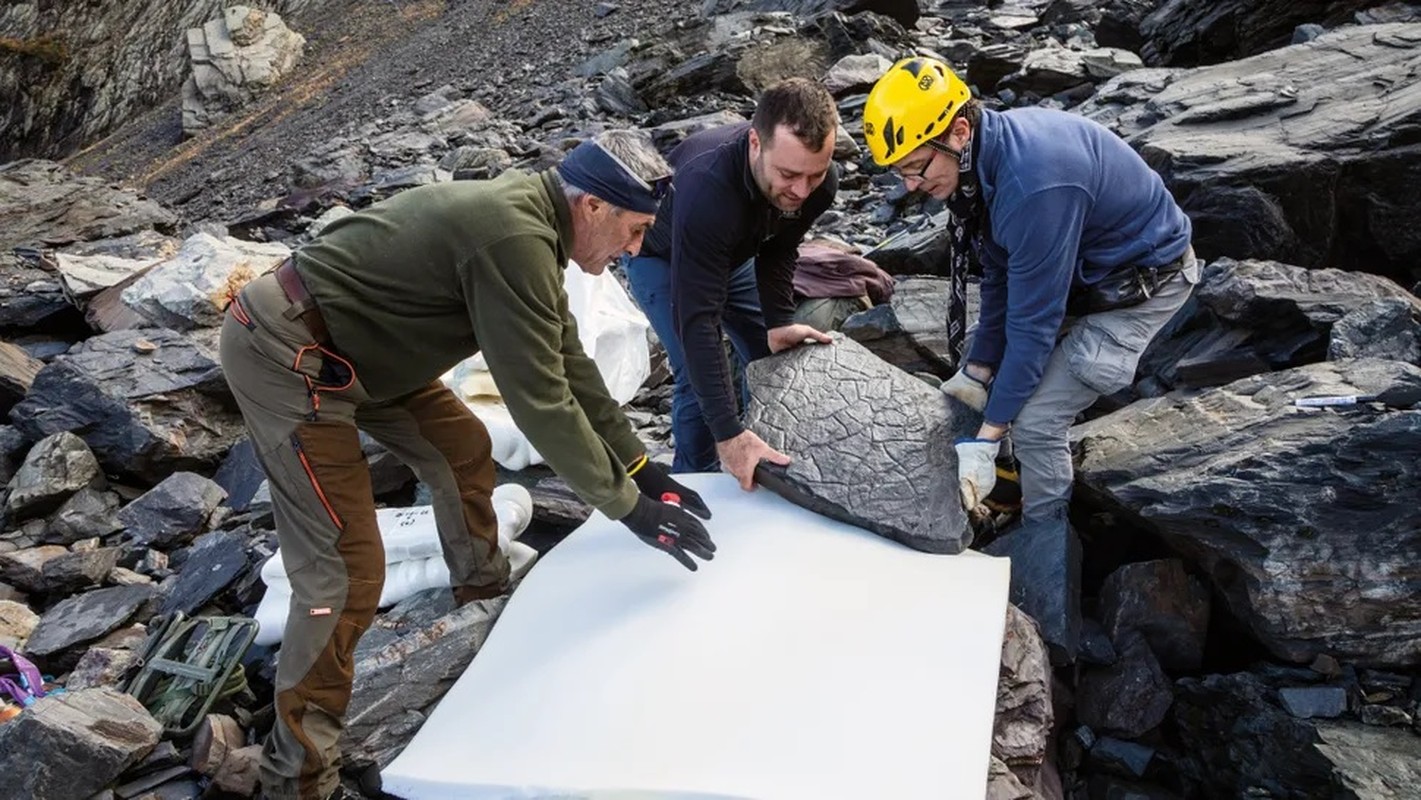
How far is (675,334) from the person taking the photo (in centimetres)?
395

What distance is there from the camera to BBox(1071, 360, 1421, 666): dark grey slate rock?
3039 millimetres

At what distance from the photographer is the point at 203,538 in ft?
16.1


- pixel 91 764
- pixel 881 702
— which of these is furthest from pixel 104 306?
pixel 881 702

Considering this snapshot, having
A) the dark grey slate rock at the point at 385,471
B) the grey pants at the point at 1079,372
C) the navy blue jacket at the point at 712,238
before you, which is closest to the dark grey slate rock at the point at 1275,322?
the grey pants at the point at 1079,372

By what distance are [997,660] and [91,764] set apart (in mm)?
2556

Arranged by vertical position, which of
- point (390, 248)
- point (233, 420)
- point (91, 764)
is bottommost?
point (233, 420)

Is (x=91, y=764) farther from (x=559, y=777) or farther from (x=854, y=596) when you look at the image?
(x=854, y=596)

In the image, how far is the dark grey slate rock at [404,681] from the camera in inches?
122

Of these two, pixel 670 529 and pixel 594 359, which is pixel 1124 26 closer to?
pixel 594 359

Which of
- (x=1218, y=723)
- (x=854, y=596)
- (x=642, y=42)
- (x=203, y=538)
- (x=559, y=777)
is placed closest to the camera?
(x=559, y=777)

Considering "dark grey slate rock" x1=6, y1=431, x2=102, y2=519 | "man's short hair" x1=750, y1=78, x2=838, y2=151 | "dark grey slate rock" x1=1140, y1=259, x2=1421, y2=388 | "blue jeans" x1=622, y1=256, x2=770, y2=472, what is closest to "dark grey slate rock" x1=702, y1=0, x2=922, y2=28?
"dark grey slate rock" x1=1140, y1=259, x2=1421, y2=388

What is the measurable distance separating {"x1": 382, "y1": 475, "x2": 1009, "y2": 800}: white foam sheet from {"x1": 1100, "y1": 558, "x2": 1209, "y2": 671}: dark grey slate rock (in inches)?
23.3

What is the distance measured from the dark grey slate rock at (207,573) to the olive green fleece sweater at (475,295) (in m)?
1.78

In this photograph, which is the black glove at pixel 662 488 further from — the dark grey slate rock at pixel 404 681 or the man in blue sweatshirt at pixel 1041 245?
the man in blue sweatshirt at pixel 1041 245
